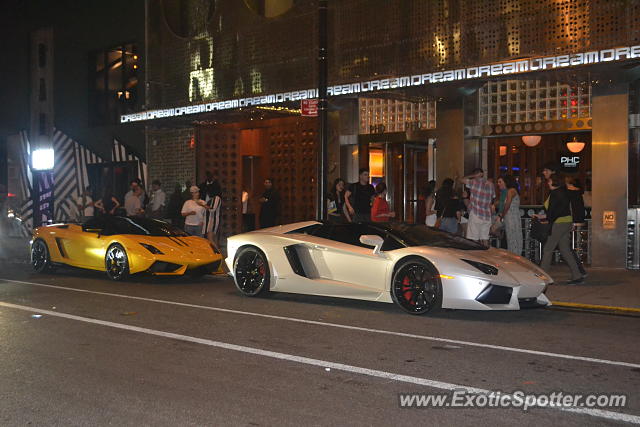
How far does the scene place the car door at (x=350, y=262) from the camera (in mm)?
9367

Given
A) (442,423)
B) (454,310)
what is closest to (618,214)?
(454,310)

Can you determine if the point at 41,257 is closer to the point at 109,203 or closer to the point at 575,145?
the point at 109,203

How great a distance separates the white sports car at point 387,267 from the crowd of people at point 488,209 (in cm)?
274

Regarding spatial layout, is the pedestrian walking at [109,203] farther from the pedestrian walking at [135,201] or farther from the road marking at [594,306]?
the road marking at [594,306]

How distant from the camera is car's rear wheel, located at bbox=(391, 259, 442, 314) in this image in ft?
28.9

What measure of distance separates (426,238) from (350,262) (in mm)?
1033

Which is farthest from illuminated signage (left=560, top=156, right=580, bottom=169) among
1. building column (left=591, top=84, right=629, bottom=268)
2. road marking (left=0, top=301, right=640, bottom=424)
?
road marking (left=0, top=301, right=640, bottom=424)

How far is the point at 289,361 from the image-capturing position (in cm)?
649

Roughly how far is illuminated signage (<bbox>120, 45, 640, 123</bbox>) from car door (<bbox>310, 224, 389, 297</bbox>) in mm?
5024

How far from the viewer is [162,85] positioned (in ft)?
68.6

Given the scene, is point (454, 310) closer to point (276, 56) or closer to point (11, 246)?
point (276, 56)

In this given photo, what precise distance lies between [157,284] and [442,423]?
27.7ft

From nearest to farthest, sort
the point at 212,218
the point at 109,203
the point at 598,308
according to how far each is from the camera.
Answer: the point at 598,308
the point at 212,218
the point at 109,203

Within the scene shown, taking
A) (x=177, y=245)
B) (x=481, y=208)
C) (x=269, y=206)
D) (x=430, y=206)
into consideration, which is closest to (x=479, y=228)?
(x=481, y=208)
